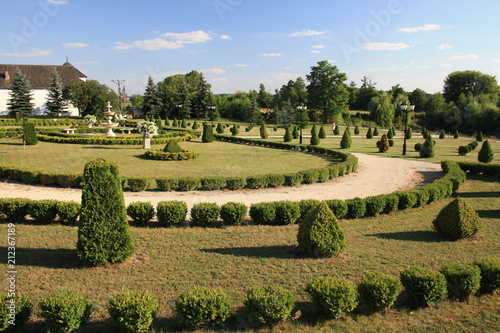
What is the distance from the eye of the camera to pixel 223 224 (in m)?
9.73

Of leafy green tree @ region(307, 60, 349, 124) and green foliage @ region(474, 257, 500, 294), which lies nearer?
green foliage @ region(474, 257, 500, 294)

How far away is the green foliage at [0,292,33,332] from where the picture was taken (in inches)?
180

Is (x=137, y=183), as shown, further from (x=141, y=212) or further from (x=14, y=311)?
(x=14, y=311)

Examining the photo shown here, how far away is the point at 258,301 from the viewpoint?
4.98m

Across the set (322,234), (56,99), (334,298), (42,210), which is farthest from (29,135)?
(56,99)

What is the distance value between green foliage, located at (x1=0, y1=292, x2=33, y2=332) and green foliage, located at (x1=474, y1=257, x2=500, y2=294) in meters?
7.18

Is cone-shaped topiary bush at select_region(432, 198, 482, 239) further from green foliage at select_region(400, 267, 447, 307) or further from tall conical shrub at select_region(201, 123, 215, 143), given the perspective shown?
tall conical shrub at select_region(201, 123, 215, 143)

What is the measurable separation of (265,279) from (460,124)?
2596 inches

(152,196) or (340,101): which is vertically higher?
(340,101)

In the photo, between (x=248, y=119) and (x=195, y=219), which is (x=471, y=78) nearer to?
(x=248, y=119)

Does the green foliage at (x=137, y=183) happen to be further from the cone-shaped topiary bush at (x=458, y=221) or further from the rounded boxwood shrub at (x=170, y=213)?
the cone-shaped topiary bush at (x=458, y=221)

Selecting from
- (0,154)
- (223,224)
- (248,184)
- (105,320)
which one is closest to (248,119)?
(0,154)

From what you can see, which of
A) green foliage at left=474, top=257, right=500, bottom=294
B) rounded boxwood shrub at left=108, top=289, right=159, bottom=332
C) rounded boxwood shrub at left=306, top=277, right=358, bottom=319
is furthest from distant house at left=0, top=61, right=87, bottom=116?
green foliage at left=474, top=257, right=500, bottom=294

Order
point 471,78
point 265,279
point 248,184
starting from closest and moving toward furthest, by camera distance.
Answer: point 265,279, point 248,184, point 471,78
